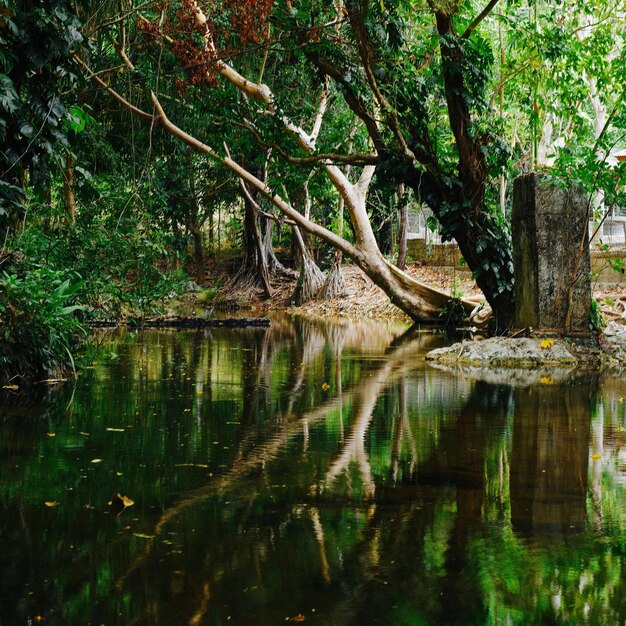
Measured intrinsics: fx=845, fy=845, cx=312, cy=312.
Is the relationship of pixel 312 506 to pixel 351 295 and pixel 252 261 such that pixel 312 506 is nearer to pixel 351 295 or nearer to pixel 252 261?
pixel 351 295

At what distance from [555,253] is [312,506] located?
273 inches

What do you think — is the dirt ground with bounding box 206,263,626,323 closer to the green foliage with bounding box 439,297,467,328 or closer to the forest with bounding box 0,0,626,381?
the green foliage with bounding box 439,297,467,328

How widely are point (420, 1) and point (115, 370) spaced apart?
7462mm

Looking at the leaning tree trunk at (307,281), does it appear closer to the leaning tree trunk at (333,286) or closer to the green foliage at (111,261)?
the leaning tree trunk at (333,286)

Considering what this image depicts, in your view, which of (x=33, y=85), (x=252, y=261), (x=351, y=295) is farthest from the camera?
(x=252, y=261)

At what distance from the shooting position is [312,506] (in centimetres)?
392

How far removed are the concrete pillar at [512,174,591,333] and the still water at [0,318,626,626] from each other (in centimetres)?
250

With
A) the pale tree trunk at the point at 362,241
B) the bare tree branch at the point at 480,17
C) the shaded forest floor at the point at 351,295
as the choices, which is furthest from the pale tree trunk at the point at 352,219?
the bare tree branch at the point at 480,17

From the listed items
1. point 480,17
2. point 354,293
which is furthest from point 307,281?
point 480,17

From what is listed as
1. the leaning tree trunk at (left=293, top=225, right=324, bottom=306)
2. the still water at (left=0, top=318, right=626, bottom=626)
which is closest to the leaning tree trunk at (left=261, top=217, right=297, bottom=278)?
the leaning tree trunk at (left=293, top=225, right=324, bottom=306)

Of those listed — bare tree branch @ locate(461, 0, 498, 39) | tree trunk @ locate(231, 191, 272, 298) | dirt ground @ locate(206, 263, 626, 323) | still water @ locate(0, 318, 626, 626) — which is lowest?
still water @ locate(0, 318, 626, 626)

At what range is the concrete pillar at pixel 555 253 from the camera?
998 cm

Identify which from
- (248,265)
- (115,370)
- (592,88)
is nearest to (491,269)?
(115,370)

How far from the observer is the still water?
2.78m
